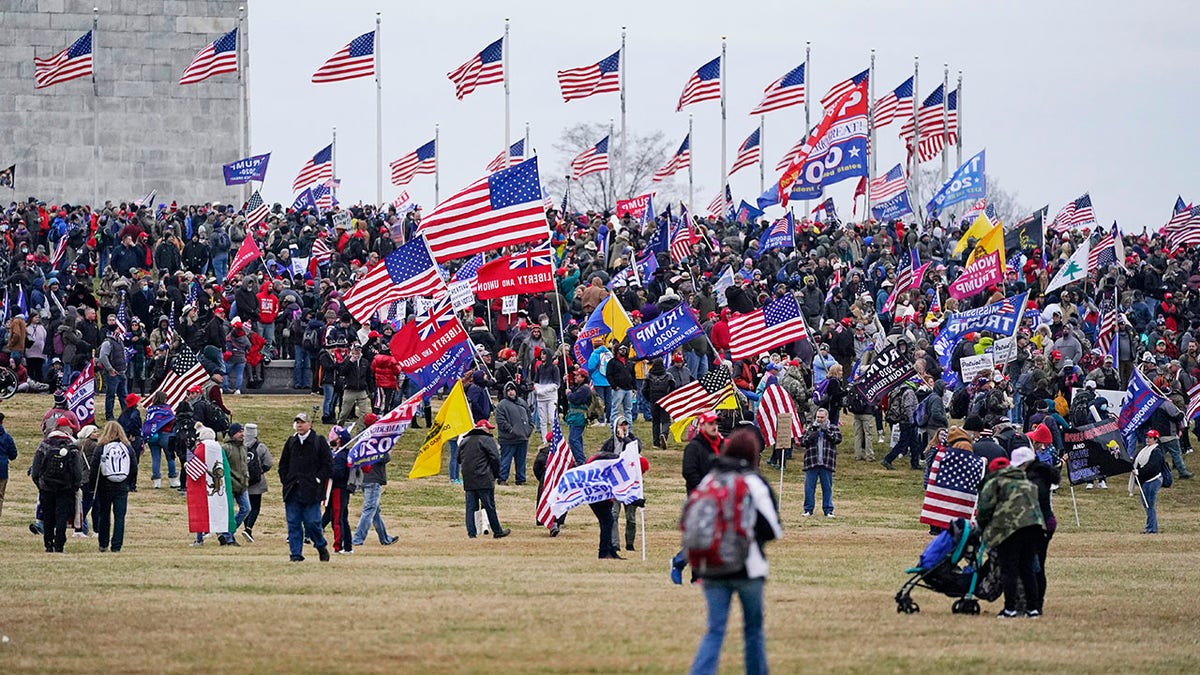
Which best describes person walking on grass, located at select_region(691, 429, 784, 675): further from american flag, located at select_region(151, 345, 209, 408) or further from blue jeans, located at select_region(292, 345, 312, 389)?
blue jeans, located at select_region(292, 345, 312, 389)

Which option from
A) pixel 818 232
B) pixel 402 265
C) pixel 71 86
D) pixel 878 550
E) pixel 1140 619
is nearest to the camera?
pixel 1140 619

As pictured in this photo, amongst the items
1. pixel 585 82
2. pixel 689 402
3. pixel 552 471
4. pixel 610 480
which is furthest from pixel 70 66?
pixel 610 480

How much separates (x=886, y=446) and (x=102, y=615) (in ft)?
75.8

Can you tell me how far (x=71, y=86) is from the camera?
205 feet

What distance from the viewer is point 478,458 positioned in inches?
1004

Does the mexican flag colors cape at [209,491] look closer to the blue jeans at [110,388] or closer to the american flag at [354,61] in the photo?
the blue jeans at [110,388]

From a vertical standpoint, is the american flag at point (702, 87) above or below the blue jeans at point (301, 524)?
above

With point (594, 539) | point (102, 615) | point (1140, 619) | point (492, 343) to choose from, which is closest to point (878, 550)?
point (594, 539)

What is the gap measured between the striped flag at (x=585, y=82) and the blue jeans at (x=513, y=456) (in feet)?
75.4

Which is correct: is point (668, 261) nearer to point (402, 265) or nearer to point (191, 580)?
point (402, 265)

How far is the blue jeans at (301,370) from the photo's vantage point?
40.5 meters

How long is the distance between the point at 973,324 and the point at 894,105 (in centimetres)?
2566

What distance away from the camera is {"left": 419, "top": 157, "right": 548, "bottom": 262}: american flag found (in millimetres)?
29016

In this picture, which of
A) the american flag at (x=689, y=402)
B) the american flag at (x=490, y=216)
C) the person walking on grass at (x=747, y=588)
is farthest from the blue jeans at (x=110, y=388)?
the person walking on grass at (x=747, y=588)
